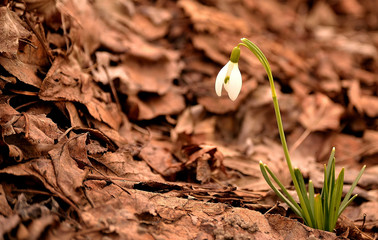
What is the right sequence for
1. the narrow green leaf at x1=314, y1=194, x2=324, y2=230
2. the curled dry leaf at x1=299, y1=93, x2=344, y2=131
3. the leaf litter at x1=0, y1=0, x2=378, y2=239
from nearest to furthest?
the leaf litter at x1=0, y1=0, x2=378, y2=239 < the narrow green leaf at x1=314, y1=194, x2=324, y2=230 < the curled dry leaf at x1=299, y1=93, x2=344, y2=131

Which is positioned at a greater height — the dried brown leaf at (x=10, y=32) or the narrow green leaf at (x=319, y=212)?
the dried brown leaf at (x=10, y=32)

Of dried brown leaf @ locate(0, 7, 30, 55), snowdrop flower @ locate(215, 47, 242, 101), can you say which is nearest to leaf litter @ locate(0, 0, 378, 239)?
dried brown leaf @ locate(0, 7, 30, 55)

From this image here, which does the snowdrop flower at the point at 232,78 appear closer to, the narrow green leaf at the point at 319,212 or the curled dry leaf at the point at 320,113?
the narrow green leaf at the point at 319,212

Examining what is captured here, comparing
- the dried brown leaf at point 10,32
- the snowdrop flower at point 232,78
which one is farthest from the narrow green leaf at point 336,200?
the dried brown leaf at point 10,32

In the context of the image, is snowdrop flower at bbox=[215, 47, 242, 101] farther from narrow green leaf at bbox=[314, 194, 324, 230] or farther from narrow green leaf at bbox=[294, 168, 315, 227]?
narrow green leaf at bbox=[314, 194, 324, 230]

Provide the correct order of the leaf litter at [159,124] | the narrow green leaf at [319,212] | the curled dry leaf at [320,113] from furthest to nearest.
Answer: the curled dry leaf at [320,113], the narrow green leaf at [319,212], the leaf litter at [159,124]

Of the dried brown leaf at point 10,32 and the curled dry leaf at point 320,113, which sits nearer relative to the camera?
the dried brown leaf at point 10,32

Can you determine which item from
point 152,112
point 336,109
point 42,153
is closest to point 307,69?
point 336,109

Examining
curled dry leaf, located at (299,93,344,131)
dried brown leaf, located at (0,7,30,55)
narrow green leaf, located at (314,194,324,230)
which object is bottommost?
narrow green leaf, located at (314,194,324,230)
